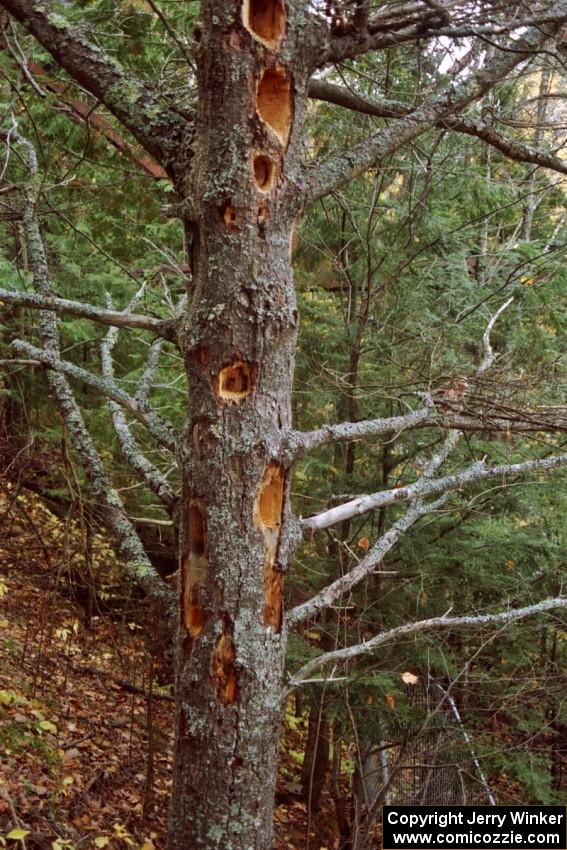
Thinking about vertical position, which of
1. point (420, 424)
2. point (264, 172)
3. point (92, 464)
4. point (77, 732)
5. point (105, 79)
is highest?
point (105, 79)

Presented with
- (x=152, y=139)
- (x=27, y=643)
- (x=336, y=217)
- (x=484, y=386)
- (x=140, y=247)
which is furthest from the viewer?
(x=140, y=247)

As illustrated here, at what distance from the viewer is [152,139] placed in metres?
3.04

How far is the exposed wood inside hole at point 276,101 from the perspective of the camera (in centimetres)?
281

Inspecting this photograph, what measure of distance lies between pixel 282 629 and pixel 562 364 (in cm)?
451

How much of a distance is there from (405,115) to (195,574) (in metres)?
2.17

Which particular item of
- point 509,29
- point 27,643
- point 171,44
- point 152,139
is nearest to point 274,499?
point 152,139

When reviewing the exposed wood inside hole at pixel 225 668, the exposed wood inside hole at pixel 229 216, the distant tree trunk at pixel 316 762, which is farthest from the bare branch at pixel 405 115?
the distant tree trunk at pixel 316 762

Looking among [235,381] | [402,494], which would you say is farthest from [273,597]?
[402,494]

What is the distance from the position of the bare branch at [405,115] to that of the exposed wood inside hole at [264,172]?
596mm

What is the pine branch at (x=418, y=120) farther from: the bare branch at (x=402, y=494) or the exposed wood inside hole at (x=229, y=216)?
the bare branch at (x=402, y=494)

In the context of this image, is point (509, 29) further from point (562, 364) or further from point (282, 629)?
point (562, 364)

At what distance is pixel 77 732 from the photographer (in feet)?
20.2

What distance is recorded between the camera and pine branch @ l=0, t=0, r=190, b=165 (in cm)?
296

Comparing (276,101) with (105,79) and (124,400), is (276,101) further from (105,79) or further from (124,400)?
(124,400)
